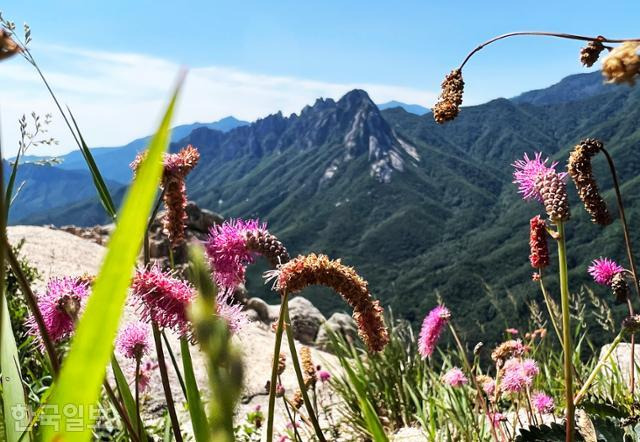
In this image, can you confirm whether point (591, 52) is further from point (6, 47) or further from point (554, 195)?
point (6, 47)

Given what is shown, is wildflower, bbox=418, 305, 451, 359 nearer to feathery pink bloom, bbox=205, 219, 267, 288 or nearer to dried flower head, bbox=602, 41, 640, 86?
feathery pink bloom, bbox=205, 219, 267, 288

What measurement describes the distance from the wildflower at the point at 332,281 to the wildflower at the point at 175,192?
59 cm

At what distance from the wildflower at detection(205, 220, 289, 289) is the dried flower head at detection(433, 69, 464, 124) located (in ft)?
1.87

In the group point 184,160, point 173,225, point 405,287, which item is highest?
point 405,287

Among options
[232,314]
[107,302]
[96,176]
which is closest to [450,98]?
[232,314]

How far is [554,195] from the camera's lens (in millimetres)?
1539

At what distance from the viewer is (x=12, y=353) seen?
1.43m

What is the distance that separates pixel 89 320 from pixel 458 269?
7511 inches

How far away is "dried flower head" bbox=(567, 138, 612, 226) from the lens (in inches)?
74.2

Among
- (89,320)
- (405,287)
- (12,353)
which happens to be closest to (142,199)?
(89,320)

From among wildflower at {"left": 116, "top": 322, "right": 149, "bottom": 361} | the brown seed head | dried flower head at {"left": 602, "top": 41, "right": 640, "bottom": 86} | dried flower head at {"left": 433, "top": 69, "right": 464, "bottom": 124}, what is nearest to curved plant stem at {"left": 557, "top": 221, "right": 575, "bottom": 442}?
the brown seed head

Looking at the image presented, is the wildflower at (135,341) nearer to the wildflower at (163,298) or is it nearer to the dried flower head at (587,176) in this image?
the wildflower at (163,298)

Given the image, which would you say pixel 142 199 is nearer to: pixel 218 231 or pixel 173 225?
pixel 218 231

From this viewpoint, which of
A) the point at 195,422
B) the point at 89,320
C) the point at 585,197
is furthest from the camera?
the point at 585,197
